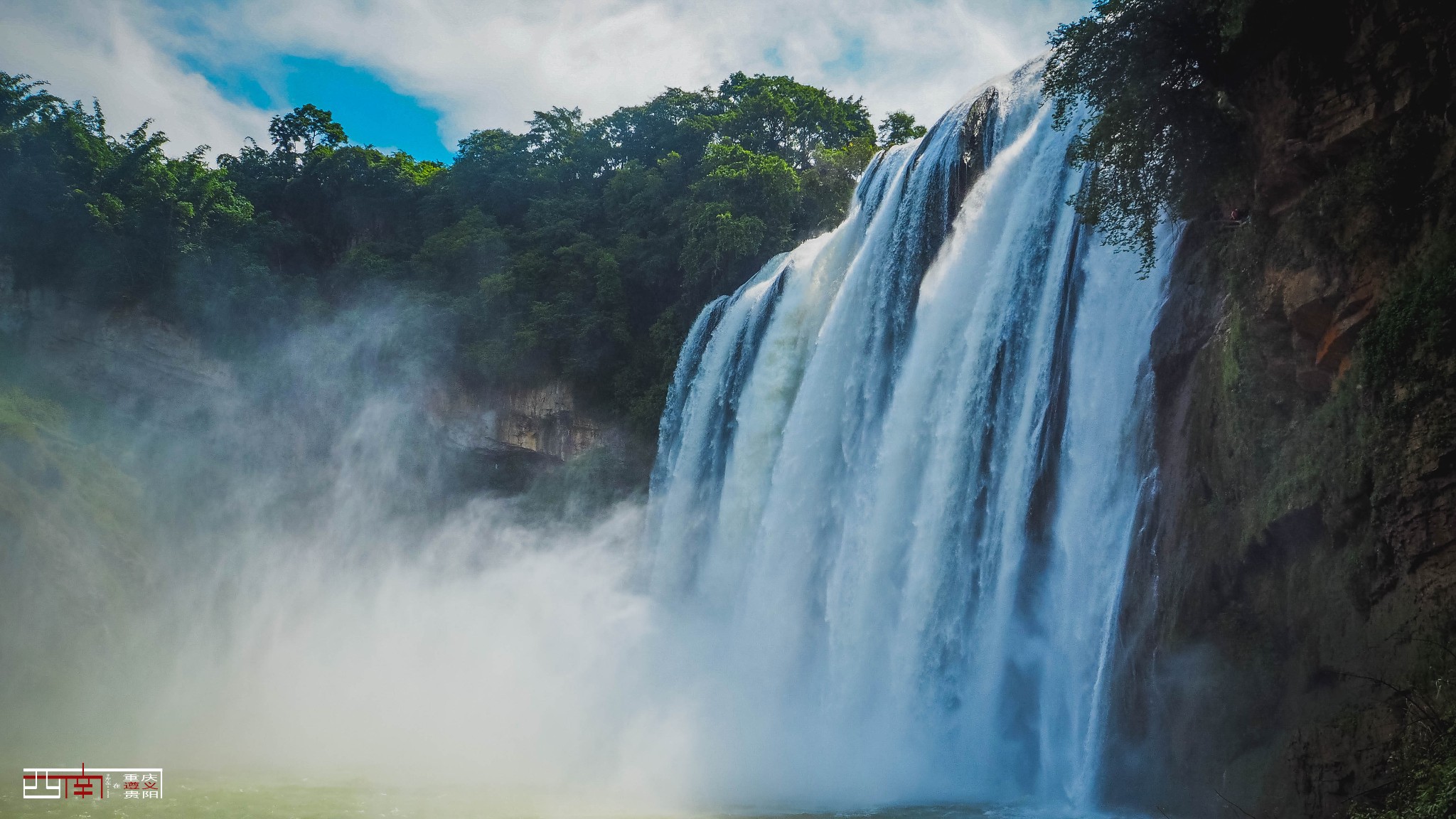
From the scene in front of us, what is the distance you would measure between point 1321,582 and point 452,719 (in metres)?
16.3

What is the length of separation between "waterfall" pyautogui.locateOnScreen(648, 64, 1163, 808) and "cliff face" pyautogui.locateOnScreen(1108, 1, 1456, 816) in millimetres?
957

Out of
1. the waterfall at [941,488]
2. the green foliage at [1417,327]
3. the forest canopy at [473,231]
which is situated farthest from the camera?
the forest canopy at [473,231]

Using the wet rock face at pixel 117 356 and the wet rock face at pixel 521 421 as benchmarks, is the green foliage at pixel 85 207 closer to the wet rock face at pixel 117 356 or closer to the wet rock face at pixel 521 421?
the wet rock face at pixel 117 356

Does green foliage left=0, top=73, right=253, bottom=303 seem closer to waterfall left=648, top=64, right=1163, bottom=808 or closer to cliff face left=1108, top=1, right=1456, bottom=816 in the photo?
waterfall left=648, top=64, right=1163, bottom=808

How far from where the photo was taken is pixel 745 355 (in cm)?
2459

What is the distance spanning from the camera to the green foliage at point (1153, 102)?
36.3ft

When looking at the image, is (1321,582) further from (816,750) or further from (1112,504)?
(816,750)

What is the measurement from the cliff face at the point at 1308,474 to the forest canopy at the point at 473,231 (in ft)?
63.7

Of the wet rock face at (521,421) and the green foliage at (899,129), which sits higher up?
the green foliage at (899,129)

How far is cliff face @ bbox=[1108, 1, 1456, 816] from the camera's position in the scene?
862 centimetres

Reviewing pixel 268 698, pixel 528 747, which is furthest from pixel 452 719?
pixel 268 698

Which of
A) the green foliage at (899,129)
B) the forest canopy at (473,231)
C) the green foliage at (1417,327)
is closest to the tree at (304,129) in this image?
the forest canopy at (473,231)

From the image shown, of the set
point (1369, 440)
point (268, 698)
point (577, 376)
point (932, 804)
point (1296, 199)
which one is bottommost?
point (932, 804)

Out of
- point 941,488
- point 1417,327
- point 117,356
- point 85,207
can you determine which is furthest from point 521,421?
point 1417,327
